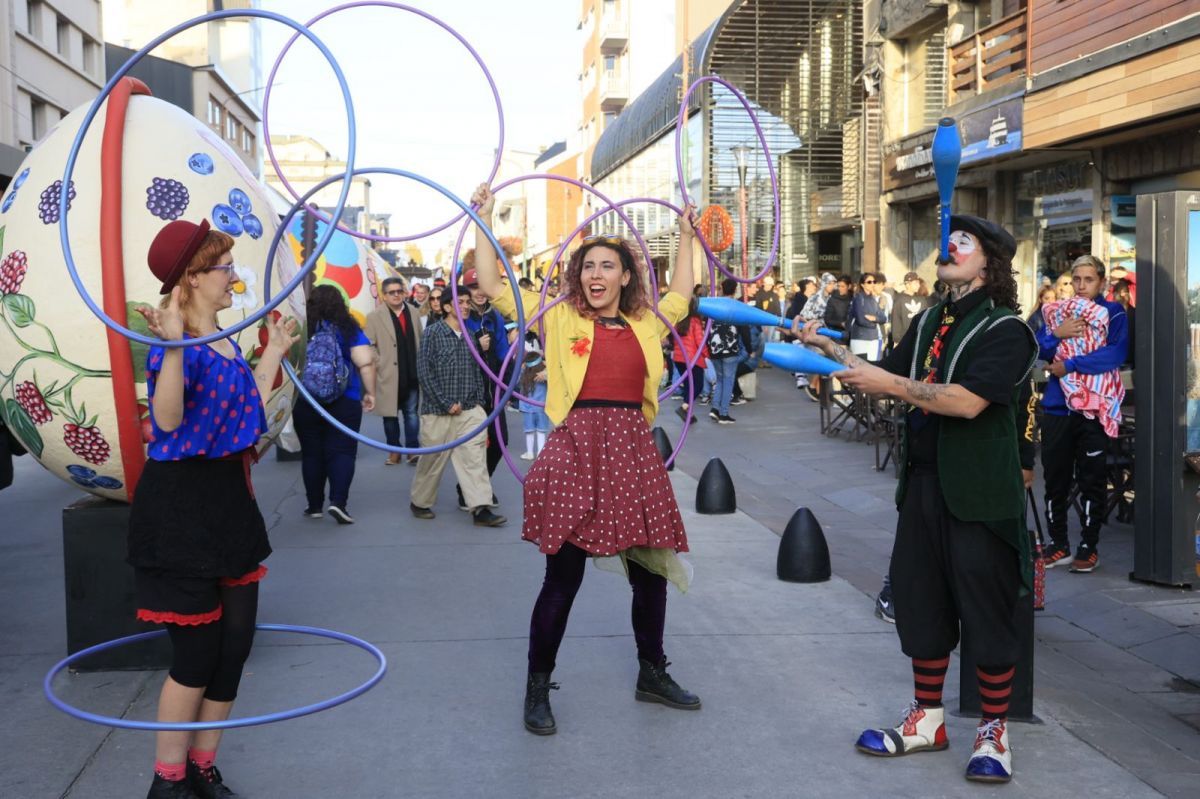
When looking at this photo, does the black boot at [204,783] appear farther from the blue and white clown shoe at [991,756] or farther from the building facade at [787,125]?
the building facade at [787,125]

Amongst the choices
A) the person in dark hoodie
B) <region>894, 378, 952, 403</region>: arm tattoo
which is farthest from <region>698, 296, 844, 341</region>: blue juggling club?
the person in dark hoodie

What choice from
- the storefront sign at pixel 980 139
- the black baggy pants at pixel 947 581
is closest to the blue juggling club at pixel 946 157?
the black baggy pants at pixel 947 581

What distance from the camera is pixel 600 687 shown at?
17.6 ft

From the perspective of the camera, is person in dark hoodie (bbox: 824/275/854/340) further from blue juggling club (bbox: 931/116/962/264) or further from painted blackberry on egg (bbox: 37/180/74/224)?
painted blackberry on egg (bbox: 37/180/74/224)

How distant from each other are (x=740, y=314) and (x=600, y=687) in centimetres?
184

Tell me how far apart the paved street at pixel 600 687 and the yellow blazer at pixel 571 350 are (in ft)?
4.19

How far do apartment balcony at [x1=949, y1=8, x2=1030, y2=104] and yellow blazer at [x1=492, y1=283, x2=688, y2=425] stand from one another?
12144 mm

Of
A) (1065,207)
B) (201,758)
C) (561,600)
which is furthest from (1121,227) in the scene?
(201,758)

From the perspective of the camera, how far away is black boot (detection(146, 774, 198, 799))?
12.8 ft

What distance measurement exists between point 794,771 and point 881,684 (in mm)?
1127

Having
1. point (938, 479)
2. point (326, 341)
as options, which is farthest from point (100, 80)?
point (938, 479)

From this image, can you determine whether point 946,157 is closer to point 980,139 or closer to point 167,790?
point 167,790

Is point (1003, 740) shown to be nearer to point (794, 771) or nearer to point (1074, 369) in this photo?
point (794, 771)

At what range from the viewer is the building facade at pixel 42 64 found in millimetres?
27388
